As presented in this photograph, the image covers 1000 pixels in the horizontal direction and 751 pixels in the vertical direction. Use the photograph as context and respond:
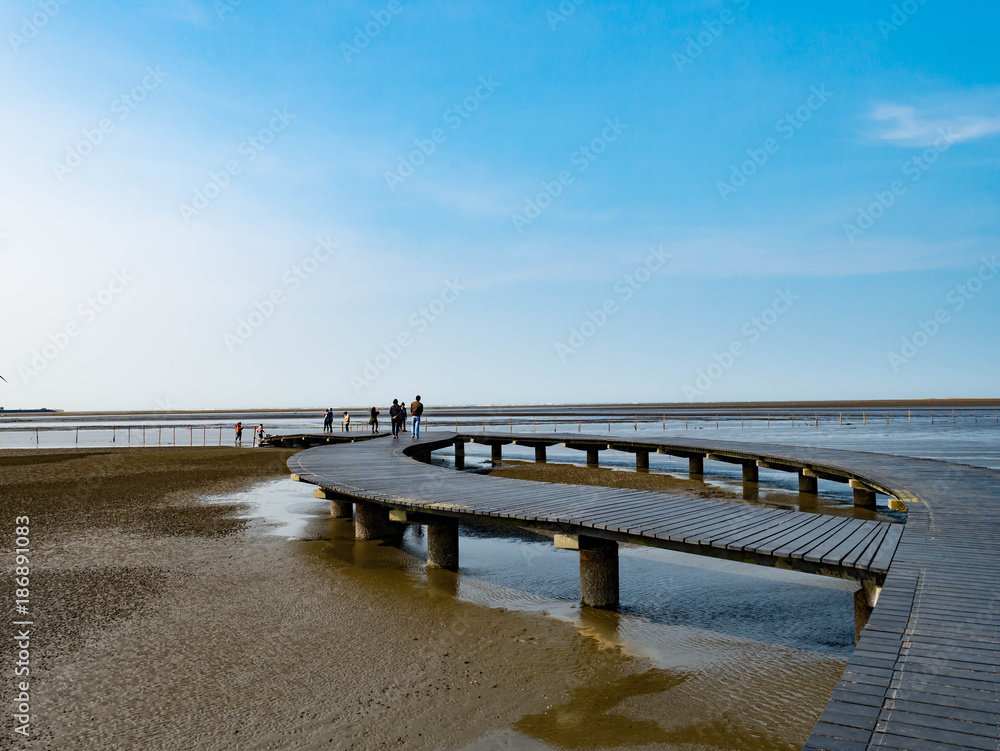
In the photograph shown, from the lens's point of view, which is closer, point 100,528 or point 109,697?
point 109,697

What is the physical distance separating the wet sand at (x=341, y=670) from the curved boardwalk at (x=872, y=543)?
4.03 feet

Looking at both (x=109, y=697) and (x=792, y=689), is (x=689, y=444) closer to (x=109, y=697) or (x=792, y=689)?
(x=792, y=689)

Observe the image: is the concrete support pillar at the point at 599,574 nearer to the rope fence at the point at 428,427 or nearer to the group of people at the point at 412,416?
the group of people at the point at 412,416

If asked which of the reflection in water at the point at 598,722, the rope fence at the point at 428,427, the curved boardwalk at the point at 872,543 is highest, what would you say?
the curved boardwalk at the point at 872,543

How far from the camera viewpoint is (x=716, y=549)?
7.34 metres

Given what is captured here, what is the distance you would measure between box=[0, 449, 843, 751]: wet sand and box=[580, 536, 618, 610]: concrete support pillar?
420 millimetres

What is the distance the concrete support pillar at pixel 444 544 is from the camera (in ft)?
35.1

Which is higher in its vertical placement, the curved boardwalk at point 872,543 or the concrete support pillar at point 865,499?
the curved boardwalk at point 872,543

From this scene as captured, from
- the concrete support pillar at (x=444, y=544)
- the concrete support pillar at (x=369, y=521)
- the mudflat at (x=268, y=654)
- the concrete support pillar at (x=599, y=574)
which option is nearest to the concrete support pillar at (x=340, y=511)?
the concrete support pillar at (x=369, y=521)

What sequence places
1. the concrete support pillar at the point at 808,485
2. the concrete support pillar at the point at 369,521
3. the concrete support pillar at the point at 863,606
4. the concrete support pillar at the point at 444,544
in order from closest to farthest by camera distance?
the concrete support pillar at the point at 863,606
the concrete support pillar at the point at 444,544
the concrete support pillar at the point at 369,521
the concrete support pillar at the point at 808,485

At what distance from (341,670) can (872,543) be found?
6.22 metres

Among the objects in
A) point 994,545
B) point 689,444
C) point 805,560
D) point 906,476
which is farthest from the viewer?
point 689,444

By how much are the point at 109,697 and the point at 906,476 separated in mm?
14430

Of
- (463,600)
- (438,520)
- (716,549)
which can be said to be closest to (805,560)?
(716,549)
